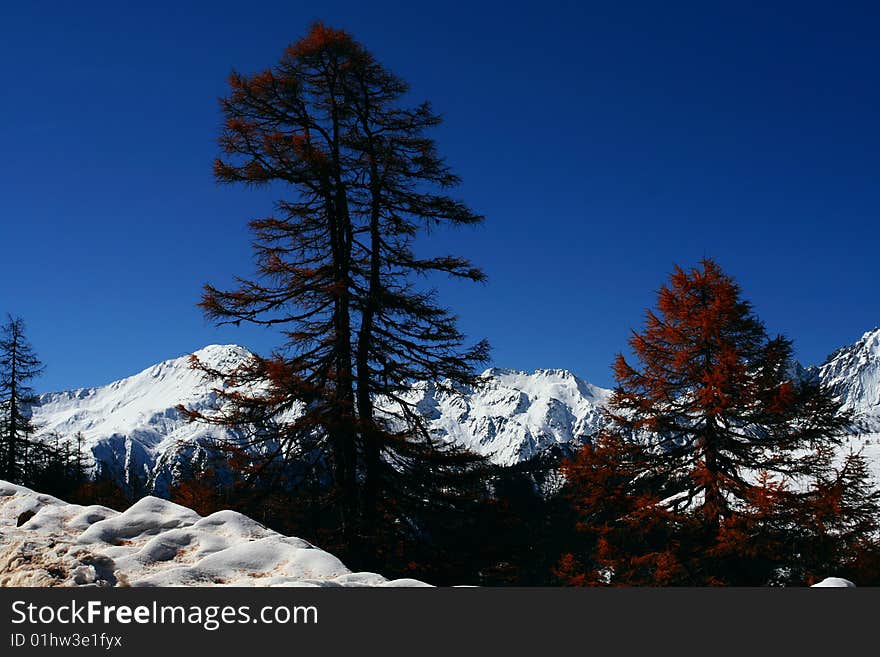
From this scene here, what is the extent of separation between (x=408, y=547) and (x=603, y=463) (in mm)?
4992

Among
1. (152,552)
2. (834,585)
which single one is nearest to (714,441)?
(834,585)

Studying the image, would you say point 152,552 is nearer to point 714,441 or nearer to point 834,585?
point 834,585

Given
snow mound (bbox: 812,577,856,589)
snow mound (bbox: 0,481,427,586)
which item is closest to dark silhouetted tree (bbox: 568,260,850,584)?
snow mound (bbox: 812,577,856,589)

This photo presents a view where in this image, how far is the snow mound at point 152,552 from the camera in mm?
5637

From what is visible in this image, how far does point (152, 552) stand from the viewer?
638 centimetres

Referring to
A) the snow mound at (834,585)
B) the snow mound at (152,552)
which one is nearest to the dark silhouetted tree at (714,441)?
the snow mound at (834,585)

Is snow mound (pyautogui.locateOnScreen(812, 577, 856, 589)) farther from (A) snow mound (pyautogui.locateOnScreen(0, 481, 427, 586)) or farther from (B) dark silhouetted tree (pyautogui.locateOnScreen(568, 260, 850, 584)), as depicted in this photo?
(B) dark silhouetted tree (pyautogui.locateOnScreen(568, 260, 850, 584))

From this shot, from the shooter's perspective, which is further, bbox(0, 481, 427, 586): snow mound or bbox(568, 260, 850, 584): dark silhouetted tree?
bbox(568, 260, 850, 584): dark silhouetted tree

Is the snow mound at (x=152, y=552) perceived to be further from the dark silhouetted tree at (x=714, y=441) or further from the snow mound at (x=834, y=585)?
the dark silhouetted tree at (x=714, y=441)

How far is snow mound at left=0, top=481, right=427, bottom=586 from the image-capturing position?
5.64m

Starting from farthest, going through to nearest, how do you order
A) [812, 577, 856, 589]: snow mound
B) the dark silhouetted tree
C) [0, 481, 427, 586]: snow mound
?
the dark silhouetted tree
[0, 481, 427, 586]: snow mound
[812, 577, 856, 589]: snow mound
